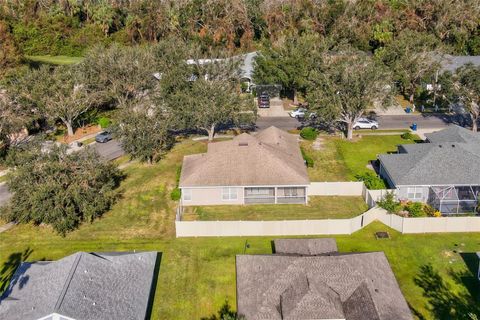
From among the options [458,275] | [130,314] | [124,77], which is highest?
[124,77]

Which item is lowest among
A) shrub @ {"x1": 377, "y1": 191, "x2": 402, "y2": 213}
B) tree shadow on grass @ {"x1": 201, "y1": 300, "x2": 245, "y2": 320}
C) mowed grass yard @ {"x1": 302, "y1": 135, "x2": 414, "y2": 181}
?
tree shadow on grass @ {"x1": 201, "y1": 300, "x2": 245, "y2": 320}

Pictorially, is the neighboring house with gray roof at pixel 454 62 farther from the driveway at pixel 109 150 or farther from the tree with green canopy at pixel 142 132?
the driveway at pixel 109 150

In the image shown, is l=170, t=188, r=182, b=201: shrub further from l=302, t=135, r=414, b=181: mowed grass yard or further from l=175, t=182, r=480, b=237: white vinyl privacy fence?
l=302, t=135, r=414, b=181: mowed grass yard

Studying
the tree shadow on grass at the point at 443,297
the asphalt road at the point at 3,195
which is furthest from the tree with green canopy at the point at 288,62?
the asphalt road at the point at 3,195

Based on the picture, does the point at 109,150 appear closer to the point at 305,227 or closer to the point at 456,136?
the point at 305,227

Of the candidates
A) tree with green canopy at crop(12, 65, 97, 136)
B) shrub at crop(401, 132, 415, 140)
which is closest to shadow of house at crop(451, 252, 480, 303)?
shrub at crop(401, 132, 415, 140)

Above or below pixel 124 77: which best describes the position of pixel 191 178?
below

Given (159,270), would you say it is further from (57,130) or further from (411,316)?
(57,130)

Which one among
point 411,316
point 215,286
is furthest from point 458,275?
point 215,286
